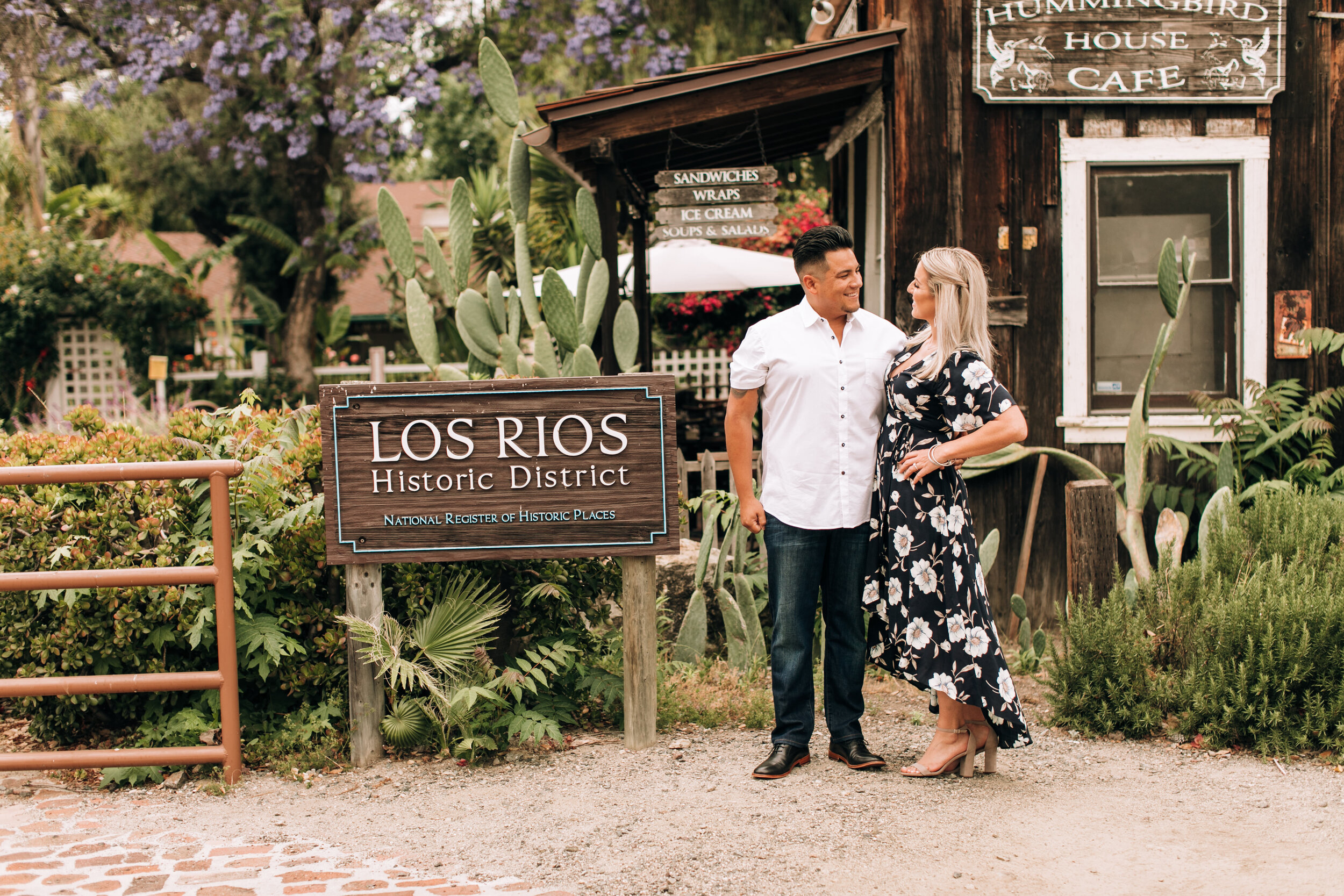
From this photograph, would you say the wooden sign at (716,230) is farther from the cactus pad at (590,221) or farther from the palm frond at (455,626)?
the palm frond at (455,626)

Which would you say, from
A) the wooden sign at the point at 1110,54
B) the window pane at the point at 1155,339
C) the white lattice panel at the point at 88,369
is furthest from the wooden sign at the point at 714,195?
the white lattice panel at the point at 88,369

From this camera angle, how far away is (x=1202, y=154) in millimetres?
5906

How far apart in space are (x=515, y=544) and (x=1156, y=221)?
426 centimetres

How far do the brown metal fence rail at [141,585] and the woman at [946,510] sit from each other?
2340 millimetres

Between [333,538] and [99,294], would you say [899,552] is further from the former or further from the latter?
[99,294]

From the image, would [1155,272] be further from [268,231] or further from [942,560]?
[268,231]

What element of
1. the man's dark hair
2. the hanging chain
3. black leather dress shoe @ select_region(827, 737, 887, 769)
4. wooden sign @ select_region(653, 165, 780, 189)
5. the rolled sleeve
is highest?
the hanging chain

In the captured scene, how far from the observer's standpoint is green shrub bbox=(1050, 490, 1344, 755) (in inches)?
156

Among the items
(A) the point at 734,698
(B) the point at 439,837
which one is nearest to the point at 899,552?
(A) the point at 734,698

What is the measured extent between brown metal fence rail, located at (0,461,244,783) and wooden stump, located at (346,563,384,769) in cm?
41

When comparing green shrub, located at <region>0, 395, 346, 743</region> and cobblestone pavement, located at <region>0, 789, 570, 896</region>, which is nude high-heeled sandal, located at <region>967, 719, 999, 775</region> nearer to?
cobblestone pavement, located at <region>0, 789, 570, 896</region>

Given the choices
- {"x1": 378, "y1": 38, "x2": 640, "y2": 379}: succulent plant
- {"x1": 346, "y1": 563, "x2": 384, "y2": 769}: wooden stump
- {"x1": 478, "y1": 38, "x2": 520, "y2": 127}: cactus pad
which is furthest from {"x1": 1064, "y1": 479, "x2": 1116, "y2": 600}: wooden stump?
{"x1": 478, "y1": 38, "x2": 520, "y2": 127}: cactus pad

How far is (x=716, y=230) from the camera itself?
20.5 feet

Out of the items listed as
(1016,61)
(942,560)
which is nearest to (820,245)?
(942,560)
